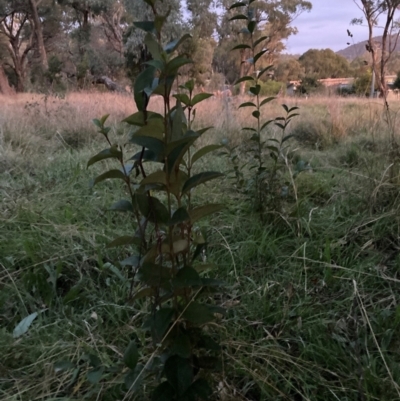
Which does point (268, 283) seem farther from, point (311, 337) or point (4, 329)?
point (4, 329)

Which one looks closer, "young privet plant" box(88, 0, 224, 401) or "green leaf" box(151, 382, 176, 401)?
"young privet plant" box(88, 0, 224, 401)

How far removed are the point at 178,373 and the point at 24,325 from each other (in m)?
0.67

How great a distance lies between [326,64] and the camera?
27.7 m

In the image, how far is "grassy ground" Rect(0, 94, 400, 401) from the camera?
92cm

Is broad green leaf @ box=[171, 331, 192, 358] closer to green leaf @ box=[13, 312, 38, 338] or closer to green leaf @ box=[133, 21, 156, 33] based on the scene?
green leaf @ box=[133, 21, 156, 33]

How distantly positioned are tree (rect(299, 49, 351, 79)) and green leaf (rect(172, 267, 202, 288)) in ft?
91.8

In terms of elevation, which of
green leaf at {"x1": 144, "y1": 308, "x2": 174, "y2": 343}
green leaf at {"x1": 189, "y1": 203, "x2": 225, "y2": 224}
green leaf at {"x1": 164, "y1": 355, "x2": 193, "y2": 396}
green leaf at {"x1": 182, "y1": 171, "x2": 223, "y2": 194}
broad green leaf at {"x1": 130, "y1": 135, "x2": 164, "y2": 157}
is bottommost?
green leaf at {"x1": 164, "y1": 355, "x2": 193, "y2": 396}

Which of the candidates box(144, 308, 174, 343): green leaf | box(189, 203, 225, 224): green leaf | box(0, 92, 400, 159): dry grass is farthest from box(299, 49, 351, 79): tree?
box(144, 308, 174, 343): green leaf

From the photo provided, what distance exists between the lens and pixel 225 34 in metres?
17.8

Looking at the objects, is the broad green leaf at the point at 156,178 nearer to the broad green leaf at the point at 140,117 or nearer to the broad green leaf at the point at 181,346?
the broad green leaf at the point at 140,117

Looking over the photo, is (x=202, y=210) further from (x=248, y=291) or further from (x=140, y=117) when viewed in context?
(x=248, y=291)

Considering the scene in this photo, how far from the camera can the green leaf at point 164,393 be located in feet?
2.25

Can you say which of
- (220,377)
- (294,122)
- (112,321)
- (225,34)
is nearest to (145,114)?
(220,377)

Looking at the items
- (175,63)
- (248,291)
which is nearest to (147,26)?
(175,63)
